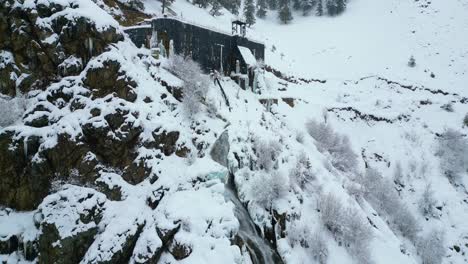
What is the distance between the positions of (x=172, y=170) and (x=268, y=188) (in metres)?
6.11

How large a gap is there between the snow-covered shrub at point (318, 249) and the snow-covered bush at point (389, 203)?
32.3 feet

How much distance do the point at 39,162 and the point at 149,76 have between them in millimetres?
8376

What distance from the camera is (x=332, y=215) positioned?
21.6 meters


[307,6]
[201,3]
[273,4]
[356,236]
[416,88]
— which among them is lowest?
[356,236]

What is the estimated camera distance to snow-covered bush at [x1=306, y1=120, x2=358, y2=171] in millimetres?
31422

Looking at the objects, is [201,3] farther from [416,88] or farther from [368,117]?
[416,88]

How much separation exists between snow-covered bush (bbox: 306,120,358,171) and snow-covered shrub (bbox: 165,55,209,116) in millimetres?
13146

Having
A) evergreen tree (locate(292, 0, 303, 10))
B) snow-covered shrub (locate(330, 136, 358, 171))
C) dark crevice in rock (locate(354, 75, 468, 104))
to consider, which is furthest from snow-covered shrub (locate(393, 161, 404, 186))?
evergreen tree (locate(292, 0, 303, 10))

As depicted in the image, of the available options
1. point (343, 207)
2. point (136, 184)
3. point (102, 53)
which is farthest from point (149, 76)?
point (343, 207)

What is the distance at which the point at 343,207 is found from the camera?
22.6m

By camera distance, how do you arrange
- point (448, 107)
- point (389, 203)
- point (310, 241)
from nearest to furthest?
point (310, 241) < point (389, 203) < point (448, 107)

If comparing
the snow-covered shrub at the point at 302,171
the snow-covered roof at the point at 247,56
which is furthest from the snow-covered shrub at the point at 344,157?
the snow-covered roof at the point at 247,56

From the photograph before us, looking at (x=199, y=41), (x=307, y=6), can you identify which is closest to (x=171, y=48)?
(x=199, y=41)

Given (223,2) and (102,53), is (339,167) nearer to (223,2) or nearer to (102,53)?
(102,53)
